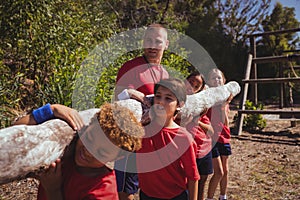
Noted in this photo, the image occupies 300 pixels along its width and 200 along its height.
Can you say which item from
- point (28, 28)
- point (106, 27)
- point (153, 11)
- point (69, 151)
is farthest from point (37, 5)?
point (153, 11)

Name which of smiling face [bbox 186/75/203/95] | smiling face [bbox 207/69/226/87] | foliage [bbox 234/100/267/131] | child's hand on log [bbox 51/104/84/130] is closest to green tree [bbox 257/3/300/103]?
foliage [bbox 234/100/267/131]

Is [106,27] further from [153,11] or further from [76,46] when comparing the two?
[153,11]

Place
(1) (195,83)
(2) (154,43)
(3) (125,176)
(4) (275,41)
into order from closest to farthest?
(2) (154,43)
(3) (125,176)
(1) (195,83)
(4) (275,41)

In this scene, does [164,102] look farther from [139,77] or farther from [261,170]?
[261,170]

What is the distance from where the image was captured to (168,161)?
6.63 ft

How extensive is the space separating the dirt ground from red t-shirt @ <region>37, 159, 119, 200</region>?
2.27 metres

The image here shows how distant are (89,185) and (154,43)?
1271 millimetres

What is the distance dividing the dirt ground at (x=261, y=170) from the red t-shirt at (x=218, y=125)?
0.76 meters

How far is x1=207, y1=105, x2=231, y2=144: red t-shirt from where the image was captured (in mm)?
3277

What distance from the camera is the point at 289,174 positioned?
14.5 ft

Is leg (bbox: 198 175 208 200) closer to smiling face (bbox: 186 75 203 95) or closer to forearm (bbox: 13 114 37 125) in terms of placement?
smiling face (bbox: 186 75 203 95)

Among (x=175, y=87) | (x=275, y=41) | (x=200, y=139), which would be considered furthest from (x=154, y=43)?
(x=275, y=41)

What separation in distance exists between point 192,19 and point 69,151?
14168 mm

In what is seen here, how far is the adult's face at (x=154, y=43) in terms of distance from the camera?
2344 mm
